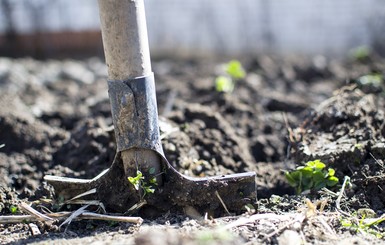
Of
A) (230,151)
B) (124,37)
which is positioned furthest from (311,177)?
(124,37)

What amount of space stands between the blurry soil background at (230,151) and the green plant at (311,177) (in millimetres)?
50

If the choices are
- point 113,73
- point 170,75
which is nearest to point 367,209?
point 113,73

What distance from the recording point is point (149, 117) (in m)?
2.42

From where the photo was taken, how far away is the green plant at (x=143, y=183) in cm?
236

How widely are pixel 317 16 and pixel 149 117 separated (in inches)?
326

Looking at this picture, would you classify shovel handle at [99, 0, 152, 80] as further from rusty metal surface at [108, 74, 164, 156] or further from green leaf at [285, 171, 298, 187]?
green leaf at [285, 171, 298, 187]

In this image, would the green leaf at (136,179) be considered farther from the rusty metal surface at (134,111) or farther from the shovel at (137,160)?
the rusty metal surface at (134,111)

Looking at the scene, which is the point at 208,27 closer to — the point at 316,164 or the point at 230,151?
the point at 230,151

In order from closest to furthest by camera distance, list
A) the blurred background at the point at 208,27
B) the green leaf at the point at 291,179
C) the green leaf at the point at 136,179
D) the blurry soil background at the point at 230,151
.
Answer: the blurry soil background at the point at 230,151, the green leaf at the point at 136,179, the green leaf at the point at 291,179, the blurred background at the point at 208,27

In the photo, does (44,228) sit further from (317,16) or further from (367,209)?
(317,16)

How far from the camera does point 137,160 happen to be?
2.44 metres

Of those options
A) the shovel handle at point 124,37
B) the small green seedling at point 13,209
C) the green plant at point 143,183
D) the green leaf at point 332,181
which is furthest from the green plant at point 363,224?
the small green seedling at point 13,209

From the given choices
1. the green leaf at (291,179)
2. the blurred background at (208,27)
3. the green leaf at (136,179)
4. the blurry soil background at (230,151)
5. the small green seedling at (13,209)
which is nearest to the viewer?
the blurry soil background at (230,151)

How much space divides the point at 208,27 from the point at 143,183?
771cm
